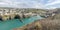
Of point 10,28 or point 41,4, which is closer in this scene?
A: point 10,28

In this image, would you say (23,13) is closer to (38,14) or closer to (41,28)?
(38,14)

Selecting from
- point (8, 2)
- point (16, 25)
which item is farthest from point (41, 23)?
point (8, 2)

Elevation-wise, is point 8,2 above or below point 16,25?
above

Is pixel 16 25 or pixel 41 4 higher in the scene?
pixel 41 4

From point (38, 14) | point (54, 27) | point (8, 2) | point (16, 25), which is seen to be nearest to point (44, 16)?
point (38, 14)

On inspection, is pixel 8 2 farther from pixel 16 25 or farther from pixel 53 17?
pixel 53 17

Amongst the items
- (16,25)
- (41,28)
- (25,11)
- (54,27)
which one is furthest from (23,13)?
(54,27)

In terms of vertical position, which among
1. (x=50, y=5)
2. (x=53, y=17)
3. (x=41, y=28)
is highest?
(x=50, y=5)

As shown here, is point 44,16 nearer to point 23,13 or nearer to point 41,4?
point 41,4
